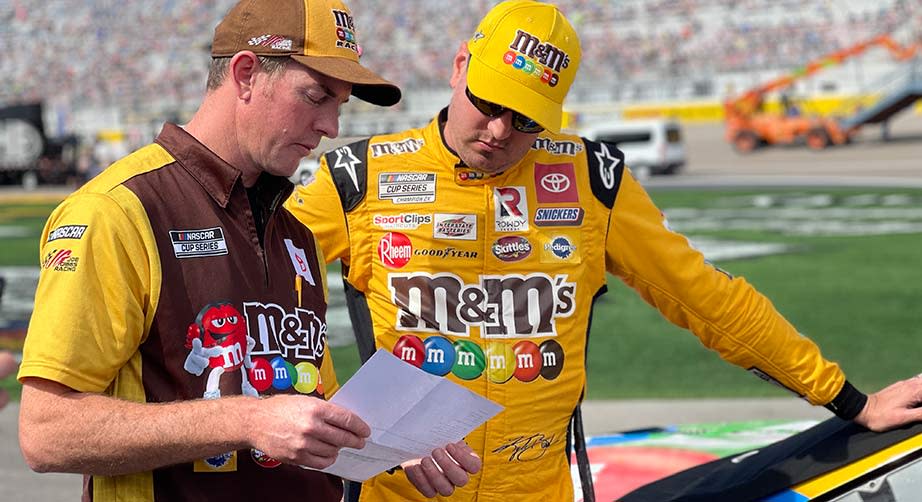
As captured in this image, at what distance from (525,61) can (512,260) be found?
1.62 ft

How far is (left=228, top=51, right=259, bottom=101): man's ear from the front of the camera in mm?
1965

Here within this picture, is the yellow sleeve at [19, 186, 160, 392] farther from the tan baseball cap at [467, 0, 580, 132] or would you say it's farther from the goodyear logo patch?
the tan baseball cap at [467, 0, 580, 132]

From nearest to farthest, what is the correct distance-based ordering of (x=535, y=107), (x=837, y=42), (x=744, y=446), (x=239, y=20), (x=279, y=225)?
(x=239, y=20)
(x=279, y=225)
(x=535, y=107)
(x=744, y=446)
(x=837, y=42)

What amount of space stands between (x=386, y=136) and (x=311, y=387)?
1126 mm

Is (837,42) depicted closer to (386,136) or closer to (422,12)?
(422,12)

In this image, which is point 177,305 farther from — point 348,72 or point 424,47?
point 424,47

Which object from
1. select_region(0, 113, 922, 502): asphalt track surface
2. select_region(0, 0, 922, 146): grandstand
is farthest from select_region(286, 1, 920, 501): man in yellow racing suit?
select_region(0, 0, 922, 146): grandstand

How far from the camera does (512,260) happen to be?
287cm

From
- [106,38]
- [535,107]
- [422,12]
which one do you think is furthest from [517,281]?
[106,38]

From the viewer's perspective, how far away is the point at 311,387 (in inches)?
82.3

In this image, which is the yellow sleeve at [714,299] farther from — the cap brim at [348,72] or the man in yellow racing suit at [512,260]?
the cap brim at [348,72]

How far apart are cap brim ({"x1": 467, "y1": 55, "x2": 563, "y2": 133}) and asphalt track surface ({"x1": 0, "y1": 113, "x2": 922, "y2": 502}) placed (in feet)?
11.6

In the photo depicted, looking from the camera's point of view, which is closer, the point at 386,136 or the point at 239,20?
the point at 239,20

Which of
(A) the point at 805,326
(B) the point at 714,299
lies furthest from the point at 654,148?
(B) the point at 714,299
